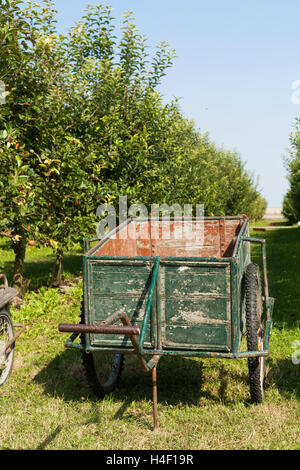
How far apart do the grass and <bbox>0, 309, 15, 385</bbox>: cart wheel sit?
4.5 inches

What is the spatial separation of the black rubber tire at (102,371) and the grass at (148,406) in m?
0.11

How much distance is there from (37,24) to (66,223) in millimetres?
3544

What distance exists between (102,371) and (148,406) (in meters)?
1.10

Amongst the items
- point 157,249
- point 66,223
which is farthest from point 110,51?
point 157,249

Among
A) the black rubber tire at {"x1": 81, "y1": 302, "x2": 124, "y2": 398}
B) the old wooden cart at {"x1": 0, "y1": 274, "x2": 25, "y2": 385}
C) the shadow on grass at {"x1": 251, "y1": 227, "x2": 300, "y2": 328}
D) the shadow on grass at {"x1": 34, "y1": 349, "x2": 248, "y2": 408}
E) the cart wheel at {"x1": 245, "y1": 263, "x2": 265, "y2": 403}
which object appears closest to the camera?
the cart wheel at {"x1": 245, "y1": 263, "x2": 265, "y2": 403}

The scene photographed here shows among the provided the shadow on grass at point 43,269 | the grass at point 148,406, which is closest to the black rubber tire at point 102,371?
the grass at point 148,406

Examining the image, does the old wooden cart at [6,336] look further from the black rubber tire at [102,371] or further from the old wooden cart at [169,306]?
the old wooden cart at [169,306]

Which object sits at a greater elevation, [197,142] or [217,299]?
[197,142]

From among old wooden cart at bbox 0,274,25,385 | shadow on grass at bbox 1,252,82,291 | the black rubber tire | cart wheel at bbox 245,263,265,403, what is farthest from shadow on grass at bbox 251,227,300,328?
shadow on grass at bbox 1,252,82,291

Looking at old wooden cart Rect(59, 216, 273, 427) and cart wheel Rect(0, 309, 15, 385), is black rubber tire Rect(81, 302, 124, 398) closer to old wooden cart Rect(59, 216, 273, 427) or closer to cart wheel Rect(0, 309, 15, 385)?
old wooden cart Rect(59, 216, 273, 427)

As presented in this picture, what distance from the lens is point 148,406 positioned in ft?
15.2

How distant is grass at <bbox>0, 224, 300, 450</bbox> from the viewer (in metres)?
3.95

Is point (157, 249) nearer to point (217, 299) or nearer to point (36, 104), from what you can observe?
point (217, 299)
